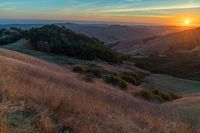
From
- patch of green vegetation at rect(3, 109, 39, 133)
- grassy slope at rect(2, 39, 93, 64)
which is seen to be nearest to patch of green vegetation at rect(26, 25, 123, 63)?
grassy slope at rect(2, 39, 93, 64)

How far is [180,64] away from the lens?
80.9m

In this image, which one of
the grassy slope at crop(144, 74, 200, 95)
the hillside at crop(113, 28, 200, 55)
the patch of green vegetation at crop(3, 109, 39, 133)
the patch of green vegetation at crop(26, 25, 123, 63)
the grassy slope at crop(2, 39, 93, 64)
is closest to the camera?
the patch of green vegetation at crop(3, 109, 39, 133)

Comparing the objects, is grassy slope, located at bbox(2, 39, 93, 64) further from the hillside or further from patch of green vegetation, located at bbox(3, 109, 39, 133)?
the hillside

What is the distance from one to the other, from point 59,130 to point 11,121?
82cm

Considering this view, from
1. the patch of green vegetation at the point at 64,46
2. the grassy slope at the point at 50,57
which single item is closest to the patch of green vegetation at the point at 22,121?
the grassy slope at the point at 50,57

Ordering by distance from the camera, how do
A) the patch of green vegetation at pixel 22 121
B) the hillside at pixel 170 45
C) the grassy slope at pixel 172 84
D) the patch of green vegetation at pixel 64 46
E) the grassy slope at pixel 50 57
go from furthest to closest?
the hillside at pixel 170 45
the patch of green vegetation at pixel 64 46
the grassy slope at pixel 50 57
the grassy slope at pixel 172 84
the patch of green vegetation at pixel 22 121

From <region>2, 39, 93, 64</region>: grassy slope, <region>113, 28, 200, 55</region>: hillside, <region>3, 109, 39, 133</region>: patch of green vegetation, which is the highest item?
<region>3, 109, 39, 133</region>: patch of green vegetation

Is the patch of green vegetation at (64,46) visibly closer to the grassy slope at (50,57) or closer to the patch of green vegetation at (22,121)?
the grassy slope at (50,57)

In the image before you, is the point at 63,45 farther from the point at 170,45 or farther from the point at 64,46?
the point at 170,45

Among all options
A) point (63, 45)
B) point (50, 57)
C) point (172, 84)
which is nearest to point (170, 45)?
point (63, 45)

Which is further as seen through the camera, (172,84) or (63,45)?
(63,45)

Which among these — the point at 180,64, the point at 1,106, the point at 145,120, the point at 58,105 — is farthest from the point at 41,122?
the point at 180,64

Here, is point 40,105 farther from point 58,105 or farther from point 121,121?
point 121,121

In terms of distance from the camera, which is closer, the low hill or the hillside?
the low hill
